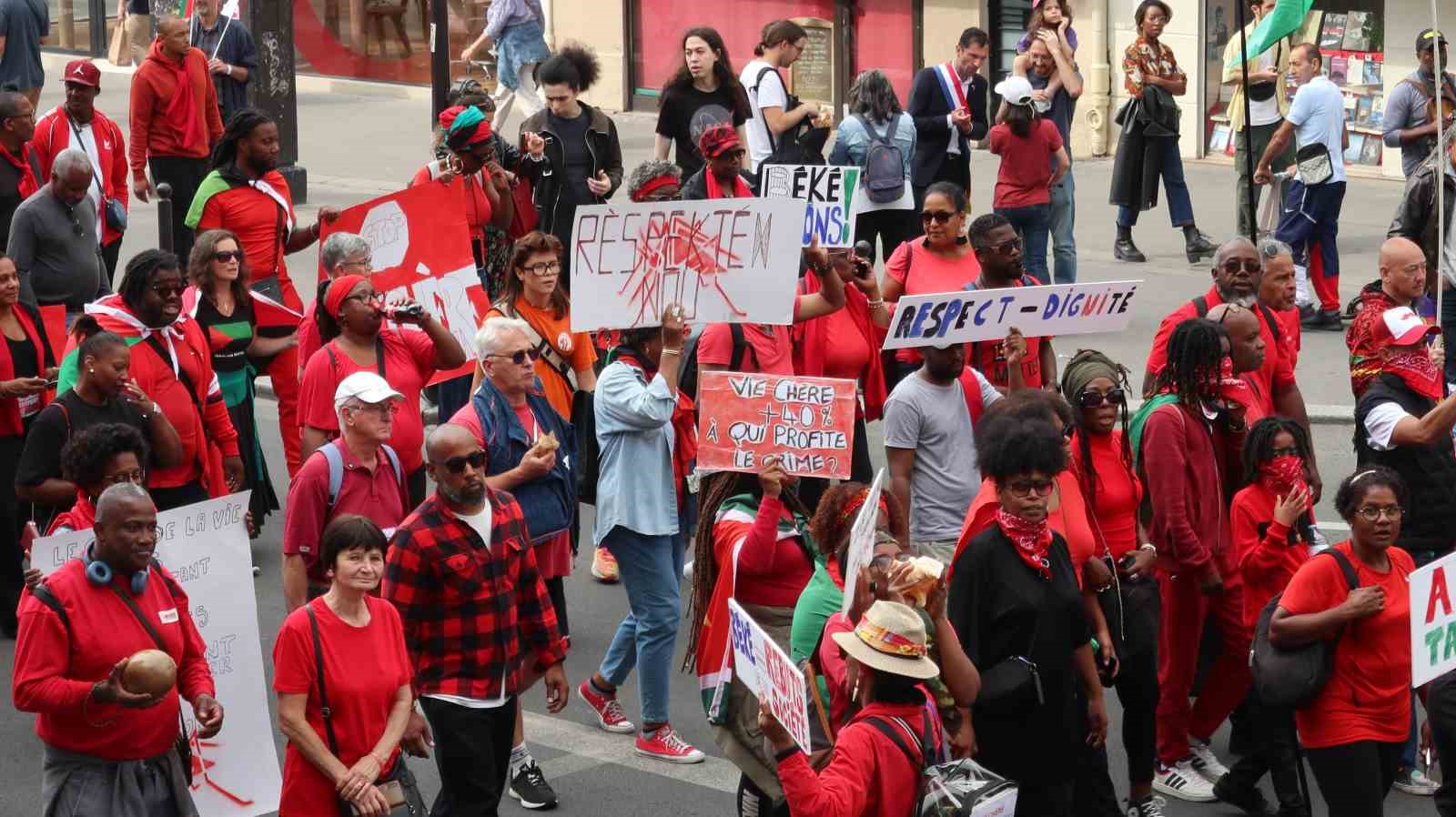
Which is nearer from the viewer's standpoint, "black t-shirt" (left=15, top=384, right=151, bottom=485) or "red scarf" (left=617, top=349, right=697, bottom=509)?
"black t-shirt" (left=15, top=384, right=151, bottom=485)

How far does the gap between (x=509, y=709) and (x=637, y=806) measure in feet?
3.07

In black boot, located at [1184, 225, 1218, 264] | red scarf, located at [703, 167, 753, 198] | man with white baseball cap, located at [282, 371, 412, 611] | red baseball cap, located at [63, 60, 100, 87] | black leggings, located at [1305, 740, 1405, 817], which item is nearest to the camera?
black leggings, located at [1305, 740, 1405, 817]

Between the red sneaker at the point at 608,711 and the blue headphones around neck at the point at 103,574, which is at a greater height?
the blue headphones around neck at the point at 103,574

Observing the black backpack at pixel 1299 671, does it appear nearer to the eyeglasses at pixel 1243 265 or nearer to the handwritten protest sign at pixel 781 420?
the handwritten protest sign at pixel 781 420

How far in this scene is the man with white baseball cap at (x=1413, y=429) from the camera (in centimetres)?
793

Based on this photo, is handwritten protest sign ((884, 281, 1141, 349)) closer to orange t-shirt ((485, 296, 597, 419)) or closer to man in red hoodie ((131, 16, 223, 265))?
orange t-shirt ((485, 296, 597, 419))

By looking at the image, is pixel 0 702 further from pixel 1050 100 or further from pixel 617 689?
pixel 1050 100

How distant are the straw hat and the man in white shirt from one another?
32.1 feet

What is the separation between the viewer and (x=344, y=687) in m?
6.02

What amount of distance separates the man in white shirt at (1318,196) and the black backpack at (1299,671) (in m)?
8.12

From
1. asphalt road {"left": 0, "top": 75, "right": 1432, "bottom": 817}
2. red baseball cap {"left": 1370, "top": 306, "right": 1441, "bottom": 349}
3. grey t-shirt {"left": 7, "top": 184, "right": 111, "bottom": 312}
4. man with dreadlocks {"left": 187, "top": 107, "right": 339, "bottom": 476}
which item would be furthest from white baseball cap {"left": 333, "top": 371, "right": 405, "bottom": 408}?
grey t-shirt {"left": 7, "top": 184, "right": 111, "bottom": 312}

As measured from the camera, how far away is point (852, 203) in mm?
10242

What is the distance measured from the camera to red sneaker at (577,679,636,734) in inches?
320

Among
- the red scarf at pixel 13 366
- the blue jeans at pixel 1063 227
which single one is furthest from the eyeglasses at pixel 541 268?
the blue jeans at pixel 1063 227
